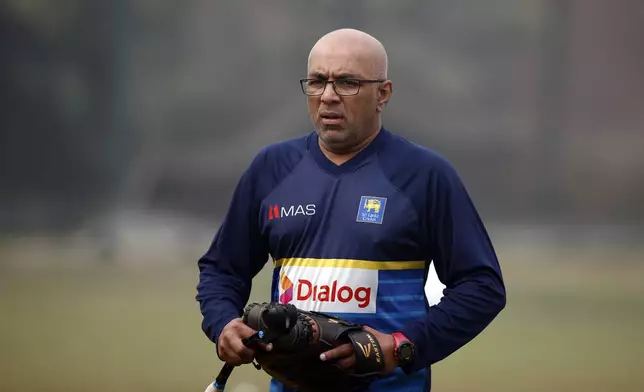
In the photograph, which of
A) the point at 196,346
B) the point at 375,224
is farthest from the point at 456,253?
the point at 196,346

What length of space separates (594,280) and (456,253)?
3833mm

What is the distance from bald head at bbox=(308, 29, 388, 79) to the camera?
2650 millimetres

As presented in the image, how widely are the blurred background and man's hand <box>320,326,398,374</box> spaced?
133 inches

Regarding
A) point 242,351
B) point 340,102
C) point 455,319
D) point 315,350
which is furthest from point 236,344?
point 340,102

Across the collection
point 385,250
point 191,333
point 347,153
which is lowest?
point 191,333

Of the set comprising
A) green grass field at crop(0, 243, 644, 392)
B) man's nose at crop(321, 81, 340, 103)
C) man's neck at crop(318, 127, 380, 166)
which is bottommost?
green grass field at crop(0, 243, 644, 392)

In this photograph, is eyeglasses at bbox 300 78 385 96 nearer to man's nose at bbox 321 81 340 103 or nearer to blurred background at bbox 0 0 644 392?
man's nose at bbox 321 81 340 103

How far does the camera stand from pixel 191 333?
598cm

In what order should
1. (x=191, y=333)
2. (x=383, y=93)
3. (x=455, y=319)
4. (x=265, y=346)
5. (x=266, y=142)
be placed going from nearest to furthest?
(x=265, y=346), (x=455, y=319), (x=383, y=93), (x=191, y=333), (x=266, y=142)

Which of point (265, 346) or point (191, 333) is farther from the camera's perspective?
point (191, 333)

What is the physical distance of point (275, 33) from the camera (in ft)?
20.9

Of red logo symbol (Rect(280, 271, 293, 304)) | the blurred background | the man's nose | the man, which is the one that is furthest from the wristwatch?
the blurred background

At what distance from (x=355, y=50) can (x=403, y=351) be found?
0.70 metres

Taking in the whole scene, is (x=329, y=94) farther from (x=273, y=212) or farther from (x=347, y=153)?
(x=273, y=212)
